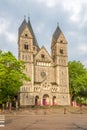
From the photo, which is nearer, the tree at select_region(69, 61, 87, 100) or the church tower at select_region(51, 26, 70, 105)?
the church tower at select_region(51, 26, 70, 105)

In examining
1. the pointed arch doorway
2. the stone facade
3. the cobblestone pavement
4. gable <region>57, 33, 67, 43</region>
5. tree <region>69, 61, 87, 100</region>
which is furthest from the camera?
gable <region>57, 33, 67, 43</region>

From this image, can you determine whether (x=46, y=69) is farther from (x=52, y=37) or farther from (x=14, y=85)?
(x=14, y=85)

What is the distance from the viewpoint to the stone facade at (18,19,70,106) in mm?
62688

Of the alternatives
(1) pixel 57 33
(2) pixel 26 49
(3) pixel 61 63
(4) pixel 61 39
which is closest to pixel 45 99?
(3) pixel 61 63

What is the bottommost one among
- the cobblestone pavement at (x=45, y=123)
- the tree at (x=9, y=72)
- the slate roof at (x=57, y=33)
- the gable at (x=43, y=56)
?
the cobblestone pavement at (x=45, y=123)

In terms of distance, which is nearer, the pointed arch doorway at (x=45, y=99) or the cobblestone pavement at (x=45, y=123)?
the cobblestone pavement at (x=45, y=123)

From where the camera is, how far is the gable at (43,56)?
67.4 meters

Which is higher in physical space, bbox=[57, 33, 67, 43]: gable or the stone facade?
bbox=[57, 33, 67, 43]: gable

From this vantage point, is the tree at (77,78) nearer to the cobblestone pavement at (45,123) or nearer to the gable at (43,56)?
the gable at (43,56)

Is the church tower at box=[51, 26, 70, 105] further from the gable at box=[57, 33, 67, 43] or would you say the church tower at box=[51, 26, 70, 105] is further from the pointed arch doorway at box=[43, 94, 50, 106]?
the pointed arch doorway at box=[43, 94, 50, 106]

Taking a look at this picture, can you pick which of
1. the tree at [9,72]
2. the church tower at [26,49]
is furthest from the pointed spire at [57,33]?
the tree at [9,72]

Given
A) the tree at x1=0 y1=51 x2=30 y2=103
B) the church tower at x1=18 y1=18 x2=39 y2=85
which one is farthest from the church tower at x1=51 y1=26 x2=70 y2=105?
Result: the tree at x1=0 y1=51 x2=30 y2=103

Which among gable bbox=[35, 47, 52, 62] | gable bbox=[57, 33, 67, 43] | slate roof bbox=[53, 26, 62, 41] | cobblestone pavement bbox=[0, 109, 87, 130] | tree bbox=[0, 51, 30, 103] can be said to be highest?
slate roof bbox=[53, 26, 62, 41]

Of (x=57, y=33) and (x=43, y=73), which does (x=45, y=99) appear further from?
(x=57, y=33)
